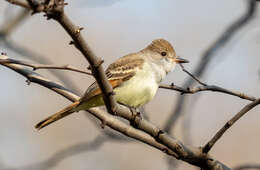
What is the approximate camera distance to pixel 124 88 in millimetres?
4699

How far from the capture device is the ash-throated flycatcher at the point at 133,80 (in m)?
4.32

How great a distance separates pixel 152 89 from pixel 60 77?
900mm

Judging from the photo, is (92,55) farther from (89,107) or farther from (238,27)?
(238,27)

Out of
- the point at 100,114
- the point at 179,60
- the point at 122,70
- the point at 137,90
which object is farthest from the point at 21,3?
the point at 179,60

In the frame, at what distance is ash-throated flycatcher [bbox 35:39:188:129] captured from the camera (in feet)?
14.2

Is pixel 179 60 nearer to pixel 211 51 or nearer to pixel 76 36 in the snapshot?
pixel 211 51

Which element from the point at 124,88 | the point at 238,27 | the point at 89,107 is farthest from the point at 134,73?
the point at 238,27

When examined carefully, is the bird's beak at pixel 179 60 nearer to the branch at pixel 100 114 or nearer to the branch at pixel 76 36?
the branch at pixel 100 114

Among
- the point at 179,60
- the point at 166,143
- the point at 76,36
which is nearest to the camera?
the point at 76,36

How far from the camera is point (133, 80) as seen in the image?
4.78 meters

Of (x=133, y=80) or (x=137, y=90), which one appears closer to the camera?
(x=137, y=90)

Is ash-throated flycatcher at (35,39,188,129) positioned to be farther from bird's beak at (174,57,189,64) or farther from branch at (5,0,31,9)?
branch at (5,0,31,9)

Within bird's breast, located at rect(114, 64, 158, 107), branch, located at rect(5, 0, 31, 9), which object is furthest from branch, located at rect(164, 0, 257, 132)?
branch, located at rect(5, 0, 31, 9)

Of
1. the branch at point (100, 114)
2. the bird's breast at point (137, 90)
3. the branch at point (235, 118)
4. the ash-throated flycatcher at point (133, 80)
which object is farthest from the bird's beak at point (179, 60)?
the branch at point (235, 118)
